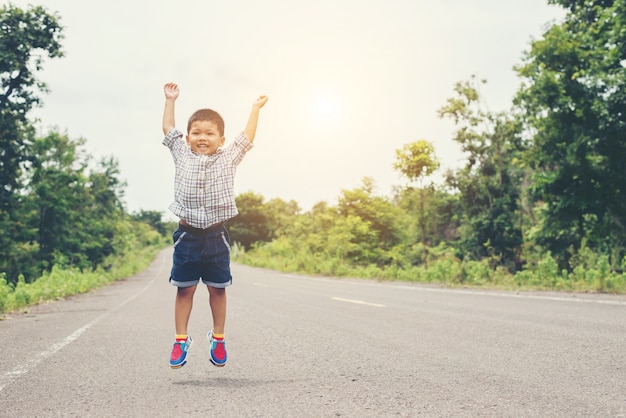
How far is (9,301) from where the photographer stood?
11.4m

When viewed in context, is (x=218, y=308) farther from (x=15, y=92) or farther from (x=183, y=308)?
(x=15, y=92)

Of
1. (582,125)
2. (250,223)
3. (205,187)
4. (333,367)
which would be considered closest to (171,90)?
(205,187)

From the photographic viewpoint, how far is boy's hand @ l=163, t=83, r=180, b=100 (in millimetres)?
3596

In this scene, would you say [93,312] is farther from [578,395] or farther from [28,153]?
[28,153]

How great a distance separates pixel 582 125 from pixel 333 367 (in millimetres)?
17703

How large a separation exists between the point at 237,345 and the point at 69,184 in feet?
98.4

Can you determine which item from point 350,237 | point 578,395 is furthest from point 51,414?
point 350,237

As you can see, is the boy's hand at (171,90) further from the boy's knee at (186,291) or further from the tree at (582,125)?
the tree at (582,125)

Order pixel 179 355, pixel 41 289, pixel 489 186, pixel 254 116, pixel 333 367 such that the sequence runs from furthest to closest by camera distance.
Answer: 1. pixel 489 186
2. pixel 41 289
3. pixel 333 367
4. pixel 254 116
5. pixel 179 355

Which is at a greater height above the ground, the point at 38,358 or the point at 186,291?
the point at 186,291

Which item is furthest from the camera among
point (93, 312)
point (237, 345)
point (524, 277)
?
point (524, 277)

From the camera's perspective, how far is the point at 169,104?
Result: 11.9 feet

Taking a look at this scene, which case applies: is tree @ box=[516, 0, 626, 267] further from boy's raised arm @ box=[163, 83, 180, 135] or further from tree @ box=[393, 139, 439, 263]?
boy's raised arm @ box=[163, 83, 180, 135]

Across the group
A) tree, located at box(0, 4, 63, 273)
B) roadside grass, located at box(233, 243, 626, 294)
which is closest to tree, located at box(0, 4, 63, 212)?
tree, located at box(0, 4, 63, 273)
